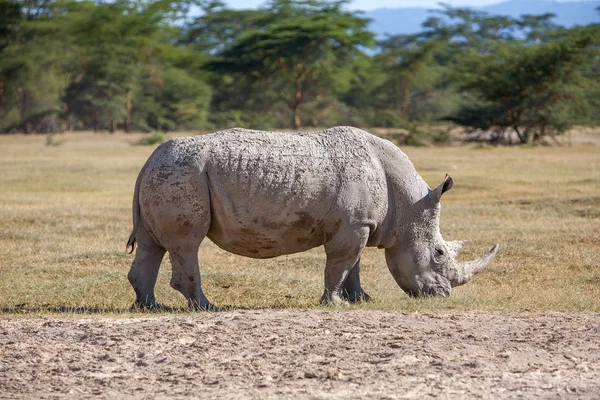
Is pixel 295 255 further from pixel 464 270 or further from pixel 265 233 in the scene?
pixel 265 233

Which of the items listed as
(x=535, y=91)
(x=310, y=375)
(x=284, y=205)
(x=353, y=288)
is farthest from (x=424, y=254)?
(x=535, y=91)

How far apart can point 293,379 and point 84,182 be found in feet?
51.7

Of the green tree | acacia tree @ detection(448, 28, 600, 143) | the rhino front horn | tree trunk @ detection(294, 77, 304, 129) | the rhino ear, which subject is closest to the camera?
the rhino ear

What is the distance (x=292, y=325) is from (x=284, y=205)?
148 cm

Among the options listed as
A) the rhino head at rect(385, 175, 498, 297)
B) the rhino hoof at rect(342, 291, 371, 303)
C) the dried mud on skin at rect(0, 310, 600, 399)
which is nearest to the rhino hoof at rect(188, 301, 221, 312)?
the dried mud on skin at rect(0, 310, 600, 399)

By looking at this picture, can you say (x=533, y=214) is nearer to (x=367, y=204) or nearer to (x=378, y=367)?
(x=367, y=204)

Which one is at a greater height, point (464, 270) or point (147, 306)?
point (464, 270)

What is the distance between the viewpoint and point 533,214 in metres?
15.8

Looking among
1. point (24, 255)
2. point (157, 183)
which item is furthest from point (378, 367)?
point (24, 255)

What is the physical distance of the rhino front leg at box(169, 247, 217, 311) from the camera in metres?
8.23

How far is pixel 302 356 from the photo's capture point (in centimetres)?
634

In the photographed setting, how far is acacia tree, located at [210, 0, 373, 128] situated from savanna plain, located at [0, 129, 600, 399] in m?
29.9

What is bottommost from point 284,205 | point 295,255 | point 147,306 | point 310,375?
point 295,255

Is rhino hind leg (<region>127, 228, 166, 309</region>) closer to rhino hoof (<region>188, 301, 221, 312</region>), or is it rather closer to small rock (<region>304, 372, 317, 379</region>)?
rhino hoof (<region>188, 301, 221, 312</region>)
